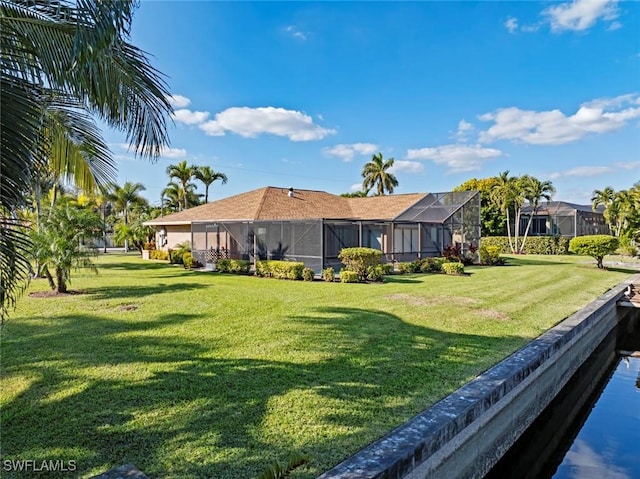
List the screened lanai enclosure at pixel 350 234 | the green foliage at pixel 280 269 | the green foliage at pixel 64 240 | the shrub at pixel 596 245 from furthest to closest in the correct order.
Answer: the shrub at pixel 596 245 < the screened lanai enclosure at pixel 350 234 < the green foliage at pixel 280 269 < the green foliage at pixel 64 240

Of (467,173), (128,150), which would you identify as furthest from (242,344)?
(467,173)

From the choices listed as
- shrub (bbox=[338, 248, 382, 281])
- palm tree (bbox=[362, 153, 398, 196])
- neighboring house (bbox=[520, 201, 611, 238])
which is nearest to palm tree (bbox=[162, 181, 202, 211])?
palm tree (bbox=[362, 153, 398, 196])

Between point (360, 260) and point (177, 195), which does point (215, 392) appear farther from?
point (177, 195)

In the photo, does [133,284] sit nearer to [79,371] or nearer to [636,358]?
[79,371]

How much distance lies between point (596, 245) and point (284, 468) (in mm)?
21144

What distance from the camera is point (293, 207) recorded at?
22.0 m

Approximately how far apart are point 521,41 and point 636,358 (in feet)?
34.0

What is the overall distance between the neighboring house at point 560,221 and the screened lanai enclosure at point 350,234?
18383mm

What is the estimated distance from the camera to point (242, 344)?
21.8ft

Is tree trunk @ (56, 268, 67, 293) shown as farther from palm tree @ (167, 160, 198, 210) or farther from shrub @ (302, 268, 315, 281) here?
palm tree @ (167, 160, 198, 210)

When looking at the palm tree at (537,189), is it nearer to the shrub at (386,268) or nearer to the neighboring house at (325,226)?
the neighboring house at (325,226)

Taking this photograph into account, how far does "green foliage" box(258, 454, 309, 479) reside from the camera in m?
2.71

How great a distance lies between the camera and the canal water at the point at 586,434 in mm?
5066

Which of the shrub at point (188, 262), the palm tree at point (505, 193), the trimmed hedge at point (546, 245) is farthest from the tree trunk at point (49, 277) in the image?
the palm tree at point (505, 193)
